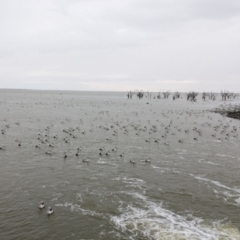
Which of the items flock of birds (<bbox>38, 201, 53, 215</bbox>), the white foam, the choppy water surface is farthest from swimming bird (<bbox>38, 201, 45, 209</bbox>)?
the white foam

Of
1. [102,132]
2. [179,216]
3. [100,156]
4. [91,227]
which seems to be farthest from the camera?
[102,132]

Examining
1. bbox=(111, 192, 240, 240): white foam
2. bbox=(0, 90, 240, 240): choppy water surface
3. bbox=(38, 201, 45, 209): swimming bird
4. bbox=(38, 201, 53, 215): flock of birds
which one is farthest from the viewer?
bbox=(38, 201, 45, 209): swimming bird

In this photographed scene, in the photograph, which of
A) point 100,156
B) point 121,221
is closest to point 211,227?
point 121,221

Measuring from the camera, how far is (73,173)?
25656 mm

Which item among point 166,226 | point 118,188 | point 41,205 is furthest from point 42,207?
point 166,226

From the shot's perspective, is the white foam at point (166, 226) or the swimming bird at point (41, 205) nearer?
the white foam at point (166, 226)

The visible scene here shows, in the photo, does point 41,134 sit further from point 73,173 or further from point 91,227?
point 91,227

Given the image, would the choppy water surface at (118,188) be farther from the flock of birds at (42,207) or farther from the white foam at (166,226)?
the flock of birds at (42,207)

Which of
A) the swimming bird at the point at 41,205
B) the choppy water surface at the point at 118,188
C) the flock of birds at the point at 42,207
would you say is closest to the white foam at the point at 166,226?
the choppy water surface at the point at 118,188

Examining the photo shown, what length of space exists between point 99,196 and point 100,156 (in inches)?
442

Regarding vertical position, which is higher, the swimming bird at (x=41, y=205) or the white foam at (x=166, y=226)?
the swimming bird at (x=41, y=205)

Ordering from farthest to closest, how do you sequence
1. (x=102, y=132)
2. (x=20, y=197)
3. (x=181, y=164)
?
1. (x=102, y=132)
2. (x=181, y=164)
3. (x=20, y=197)

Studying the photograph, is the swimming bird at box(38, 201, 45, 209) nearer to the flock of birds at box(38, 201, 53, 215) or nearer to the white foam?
the flock of birds at box(38, 201, 53, 215)

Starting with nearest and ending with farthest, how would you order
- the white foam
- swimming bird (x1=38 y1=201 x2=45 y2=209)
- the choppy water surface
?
the white foam → the choppy water surface → swimming bird (x1=38 y1=201 x2=45 y2=209)
